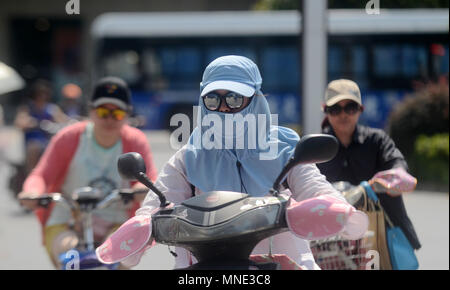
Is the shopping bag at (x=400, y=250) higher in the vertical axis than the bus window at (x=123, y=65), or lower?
lower

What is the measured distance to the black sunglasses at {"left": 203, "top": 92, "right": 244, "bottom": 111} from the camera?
2.38 m

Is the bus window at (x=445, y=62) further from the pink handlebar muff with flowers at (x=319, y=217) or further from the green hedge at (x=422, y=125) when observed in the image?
the pink handlebar muff with flowers at (x=319, y=217)

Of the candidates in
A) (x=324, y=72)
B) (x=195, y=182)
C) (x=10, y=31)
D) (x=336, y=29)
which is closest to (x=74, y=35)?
(x=10, y=31)

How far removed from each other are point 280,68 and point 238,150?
17841 mm

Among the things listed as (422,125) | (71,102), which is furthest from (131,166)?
(422,125)

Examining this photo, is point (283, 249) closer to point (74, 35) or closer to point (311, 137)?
point (311, 137)

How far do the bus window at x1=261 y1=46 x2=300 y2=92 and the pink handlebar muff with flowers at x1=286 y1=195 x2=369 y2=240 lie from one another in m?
18.0

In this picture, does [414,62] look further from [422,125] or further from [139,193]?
[139,193]

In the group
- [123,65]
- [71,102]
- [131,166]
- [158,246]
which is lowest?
[158,246]

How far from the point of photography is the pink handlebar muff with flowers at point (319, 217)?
6.80 ft

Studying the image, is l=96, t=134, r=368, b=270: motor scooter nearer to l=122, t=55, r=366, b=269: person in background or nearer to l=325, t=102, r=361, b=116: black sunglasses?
l=122, t=55, r=366, b=269: person in background

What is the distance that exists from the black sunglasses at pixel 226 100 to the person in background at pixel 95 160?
1.93 m

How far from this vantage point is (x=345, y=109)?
4.14 meters

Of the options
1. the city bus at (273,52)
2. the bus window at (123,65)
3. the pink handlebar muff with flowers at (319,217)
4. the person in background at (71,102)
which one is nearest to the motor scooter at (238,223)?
the pink handlebar muff with flowers at (319,217)
